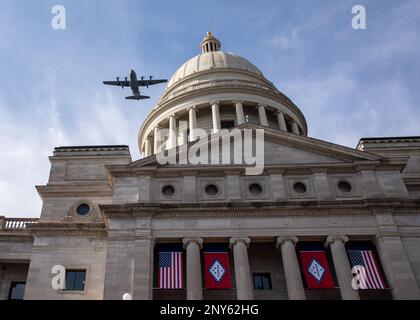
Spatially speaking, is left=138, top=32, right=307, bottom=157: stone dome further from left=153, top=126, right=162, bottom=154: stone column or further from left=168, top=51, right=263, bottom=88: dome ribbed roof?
left=168, top=51, right=263, bottom=88: dome ribbed roof

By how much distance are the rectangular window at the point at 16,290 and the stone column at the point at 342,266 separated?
58.5 feet

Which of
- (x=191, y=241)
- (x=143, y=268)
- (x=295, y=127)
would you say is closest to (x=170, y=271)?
(x=143, y=268)

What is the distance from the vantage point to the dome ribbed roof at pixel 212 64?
51.3 m

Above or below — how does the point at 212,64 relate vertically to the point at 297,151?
above

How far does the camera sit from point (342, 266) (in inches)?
937

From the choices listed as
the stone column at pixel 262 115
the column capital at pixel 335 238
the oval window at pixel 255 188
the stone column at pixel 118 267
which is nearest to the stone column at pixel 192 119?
the stone column at pixel 262 115

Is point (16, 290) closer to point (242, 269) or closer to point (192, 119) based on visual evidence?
point (242, 269)

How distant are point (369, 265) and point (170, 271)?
9983 mm

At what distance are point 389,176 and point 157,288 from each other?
14.4 metres

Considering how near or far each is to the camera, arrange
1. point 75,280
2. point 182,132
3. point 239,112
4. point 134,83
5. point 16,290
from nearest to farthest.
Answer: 1. point 75,280
2. point 16,290
3. point 134,83
4. point 239,112
5. point 182,132

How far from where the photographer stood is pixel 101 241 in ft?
90.6

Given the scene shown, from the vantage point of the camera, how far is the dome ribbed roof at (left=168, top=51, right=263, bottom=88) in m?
51.3

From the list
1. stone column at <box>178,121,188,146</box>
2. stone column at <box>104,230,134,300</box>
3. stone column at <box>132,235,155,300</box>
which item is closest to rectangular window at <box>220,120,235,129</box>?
stone column at <box>178,121,188,146</box>

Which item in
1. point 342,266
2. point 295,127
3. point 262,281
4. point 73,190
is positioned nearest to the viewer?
point 342,266
